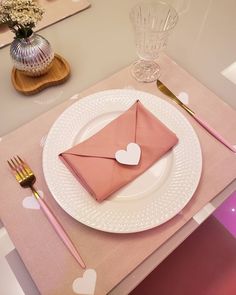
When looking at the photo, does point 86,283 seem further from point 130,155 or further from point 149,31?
point 149,31

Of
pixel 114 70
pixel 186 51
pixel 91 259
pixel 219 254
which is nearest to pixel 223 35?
pixel 186 51

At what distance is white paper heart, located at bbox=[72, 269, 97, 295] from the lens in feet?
1.51

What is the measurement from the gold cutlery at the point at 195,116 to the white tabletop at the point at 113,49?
11 cm

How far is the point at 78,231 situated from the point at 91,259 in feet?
0.16

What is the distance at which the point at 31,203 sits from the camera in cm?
54

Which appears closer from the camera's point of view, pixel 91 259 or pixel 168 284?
pixel 91 259

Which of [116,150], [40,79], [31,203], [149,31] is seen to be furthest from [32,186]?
[149,31]

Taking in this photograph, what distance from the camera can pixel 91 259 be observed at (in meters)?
0.48

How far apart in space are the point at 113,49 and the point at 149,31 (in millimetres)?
165

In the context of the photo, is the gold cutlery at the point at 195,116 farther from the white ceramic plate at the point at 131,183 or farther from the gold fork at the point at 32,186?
the gold fork at the point at 32,186

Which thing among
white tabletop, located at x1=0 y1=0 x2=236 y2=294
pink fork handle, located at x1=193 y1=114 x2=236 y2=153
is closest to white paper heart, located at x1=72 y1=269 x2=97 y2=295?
white tabletop, located at x1=0 y1=0 x2=236 y2=294

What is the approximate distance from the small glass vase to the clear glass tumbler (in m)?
0.20

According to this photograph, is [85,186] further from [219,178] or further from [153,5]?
[153,5]

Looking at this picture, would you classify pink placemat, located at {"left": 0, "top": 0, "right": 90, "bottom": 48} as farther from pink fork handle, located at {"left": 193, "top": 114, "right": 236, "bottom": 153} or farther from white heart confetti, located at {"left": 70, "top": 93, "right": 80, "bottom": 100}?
pink fork handle, located at {"left": 193, "top": 114, "right": 236, "bottom": 153}
